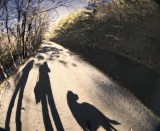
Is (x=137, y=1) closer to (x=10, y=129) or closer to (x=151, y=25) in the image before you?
(x=151, y=25)

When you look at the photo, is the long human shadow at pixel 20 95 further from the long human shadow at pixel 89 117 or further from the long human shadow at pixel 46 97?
the long human shadow at pixel 89 117

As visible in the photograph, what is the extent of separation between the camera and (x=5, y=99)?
43.2 ft

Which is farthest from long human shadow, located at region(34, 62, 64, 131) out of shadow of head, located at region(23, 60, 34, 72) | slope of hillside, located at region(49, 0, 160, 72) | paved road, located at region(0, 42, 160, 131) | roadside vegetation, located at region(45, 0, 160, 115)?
slope of hillside, located at region(49, 0, 160, 72)


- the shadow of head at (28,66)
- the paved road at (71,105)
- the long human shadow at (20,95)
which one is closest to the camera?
the paved road at (71,105)

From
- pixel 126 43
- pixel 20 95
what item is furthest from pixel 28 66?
pixel 126 43

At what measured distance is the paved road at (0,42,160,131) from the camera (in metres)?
9.95

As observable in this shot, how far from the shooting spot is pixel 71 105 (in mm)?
11523

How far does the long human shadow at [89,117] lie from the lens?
9.70 meters

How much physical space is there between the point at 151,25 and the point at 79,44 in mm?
8284

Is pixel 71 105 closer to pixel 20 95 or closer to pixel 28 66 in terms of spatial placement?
→ pixel 20 95

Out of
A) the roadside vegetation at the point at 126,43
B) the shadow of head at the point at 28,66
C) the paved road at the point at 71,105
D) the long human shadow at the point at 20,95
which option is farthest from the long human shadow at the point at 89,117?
the shadow of head at the point at 28,66

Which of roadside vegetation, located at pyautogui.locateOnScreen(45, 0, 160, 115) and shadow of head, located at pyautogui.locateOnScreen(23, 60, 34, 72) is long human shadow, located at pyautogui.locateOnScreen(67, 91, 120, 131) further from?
shadow of head, located at pyautogui.locateOnScreen(23, 60, 34, 72)

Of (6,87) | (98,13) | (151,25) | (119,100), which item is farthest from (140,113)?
(98,13)

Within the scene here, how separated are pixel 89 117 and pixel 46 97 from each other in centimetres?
306
